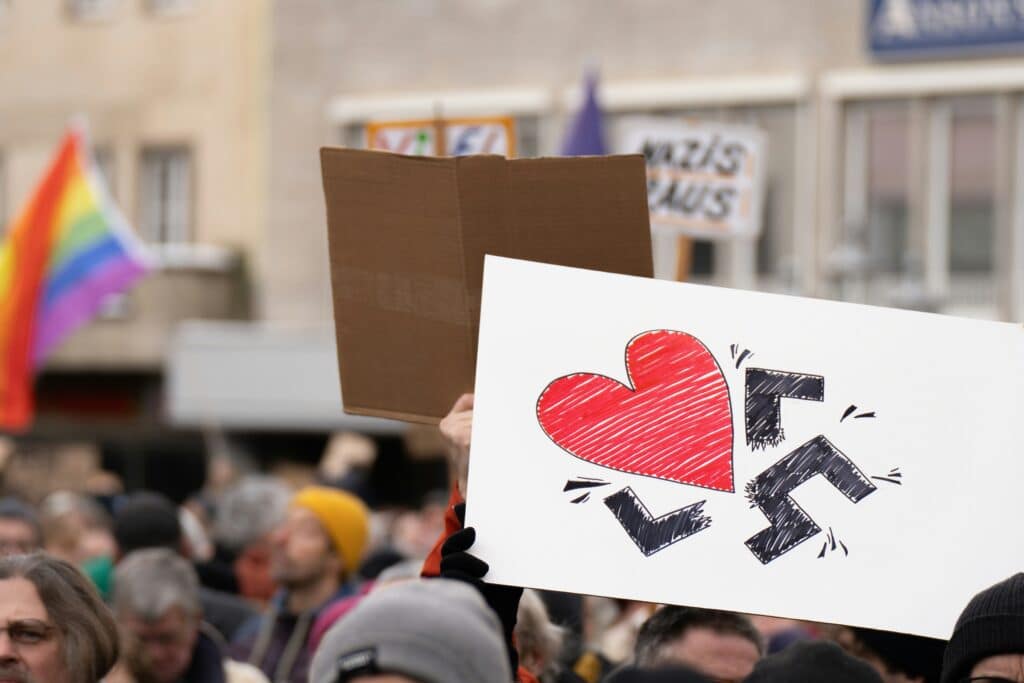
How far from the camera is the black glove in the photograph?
3.48 meters

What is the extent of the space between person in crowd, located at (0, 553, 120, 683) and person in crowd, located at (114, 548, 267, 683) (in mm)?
1524

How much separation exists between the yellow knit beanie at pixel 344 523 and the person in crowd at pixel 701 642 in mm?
3091

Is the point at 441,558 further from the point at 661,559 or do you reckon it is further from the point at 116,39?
the point at 116,39

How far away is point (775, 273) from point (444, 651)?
849 inches

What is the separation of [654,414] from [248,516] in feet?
18.1

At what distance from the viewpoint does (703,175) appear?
796cm

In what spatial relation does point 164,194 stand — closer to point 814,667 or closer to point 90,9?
point 90,9

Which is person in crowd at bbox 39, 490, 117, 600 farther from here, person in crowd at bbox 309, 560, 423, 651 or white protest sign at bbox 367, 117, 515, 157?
white protest sign at bbox 367, 117, 515, 157

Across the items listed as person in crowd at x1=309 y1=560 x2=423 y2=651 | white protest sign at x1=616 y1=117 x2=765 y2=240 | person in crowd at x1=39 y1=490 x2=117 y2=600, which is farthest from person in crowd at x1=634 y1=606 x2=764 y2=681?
person in crowd at x1=39 y1=490 x2=117 y2=600

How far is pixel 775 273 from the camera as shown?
78.5 feet

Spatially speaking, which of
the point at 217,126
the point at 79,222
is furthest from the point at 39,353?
the point at 217,126

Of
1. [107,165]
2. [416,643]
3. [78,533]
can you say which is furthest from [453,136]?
[107,165]

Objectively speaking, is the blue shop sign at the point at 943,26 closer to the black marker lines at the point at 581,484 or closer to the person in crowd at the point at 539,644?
the person in crowd at the point at 539,644

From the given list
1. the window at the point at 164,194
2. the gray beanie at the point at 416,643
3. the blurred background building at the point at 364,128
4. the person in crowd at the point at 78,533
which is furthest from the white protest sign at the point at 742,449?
the window at the point at 164,194
